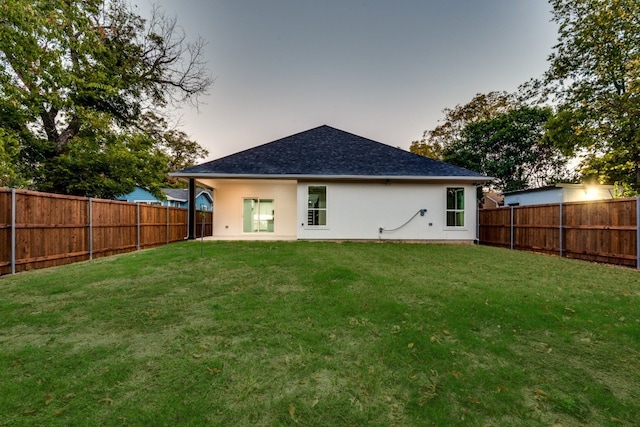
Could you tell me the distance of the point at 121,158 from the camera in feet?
42.7

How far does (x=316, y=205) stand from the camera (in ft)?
39.0

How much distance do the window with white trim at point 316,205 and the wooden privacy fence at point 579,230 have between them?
7.52m

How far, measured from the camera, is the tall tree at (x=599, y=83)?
12.4 metres

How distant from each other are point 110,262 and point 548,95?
2131 cm

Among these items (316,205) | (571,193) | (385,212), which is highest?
(571,193)

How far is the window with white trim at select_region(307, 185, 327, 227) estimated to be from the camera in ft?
38.7

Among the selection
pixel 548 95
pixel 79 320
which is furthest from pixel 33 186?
pixel 548 95

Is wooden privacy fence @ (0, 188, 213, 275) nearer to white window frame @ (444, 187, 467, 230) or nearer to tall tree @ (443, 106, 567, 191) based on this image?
white window frame @ (444, 187, 467, 230)

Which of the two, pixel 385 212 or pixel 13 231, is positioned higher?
pixel 385 212

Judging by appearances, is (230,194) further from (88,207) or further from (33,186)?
(33,186)

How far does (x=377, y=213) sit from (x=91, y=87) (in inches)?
548

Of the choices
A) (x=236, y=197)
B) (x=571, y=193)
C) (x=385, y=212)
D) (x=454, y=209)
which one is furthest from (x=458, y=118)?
(x=236, y=197)

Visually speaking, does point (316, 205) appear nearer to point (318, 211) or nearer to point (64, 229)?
point (318, 211)

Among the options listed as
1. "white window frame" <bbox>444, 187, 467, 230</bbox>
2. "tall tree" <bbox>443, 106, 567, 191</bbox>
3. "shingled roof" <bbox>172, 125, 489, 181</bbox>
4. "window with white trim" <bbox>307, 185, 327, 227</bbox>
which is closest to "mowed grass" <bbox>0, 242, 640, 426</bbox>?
"window with white trim" <bbox>307, 185, 327, 227</bbox>
